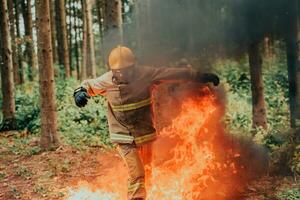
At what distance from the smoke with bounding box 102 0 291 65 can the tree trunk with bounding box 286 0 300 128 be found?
0.11 meters

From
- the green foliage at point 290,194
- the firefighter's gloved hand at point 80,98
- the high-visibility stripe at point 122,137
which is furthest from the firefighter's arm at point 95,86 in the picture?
the green foliage at point 290,194

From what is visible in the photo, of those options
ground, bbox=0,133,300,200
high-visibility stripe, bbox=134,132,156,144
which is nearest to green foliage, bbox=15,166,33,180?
ground, bbox=0,133,300,200

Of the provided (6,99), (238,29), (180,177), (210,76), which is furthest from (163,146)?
(6,99)

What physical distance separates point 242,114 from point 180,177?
588 cm

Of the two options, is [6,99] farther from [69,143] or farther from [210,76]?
[210,76]

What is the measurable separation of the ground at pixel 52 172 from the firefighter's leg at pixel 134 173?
169 cm

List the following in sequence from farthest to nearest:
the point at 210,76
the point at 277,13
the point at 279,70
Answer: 1. the point at 279,70
2. the point at 277,13
3. the point at 210,76

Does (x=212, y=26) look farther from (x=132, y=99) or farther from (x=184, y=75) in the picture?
(x=132, y=99)

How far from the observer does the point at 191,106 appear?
18.1 ft

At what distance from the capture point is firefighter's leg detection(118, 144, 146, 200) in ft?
14.6

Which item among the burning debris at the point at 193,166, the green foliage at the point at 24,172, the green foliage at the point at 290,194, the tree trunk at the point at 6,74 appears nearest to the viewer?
the green foliage at the point at 290,194

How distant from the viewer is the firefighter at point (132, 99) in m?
4.45

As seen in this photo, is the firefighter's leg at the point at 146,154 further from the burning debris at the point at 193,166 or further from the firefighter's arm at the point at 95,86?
the firefighter's arm at the point at 95,86

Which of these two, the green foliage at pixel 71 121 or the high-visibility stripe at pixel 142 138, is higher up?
the high-visibility stripe at pixel 142 138
